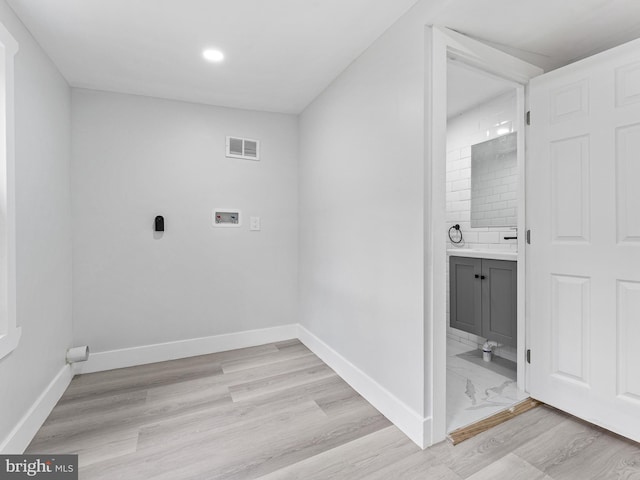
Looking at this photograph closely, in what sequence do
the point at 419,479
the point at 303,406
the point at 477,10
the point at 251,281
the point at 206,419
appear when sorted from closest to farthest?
1. the point at 419,479
2. the point at 477,10
3. the point at 206,419
4. the point at 303,406
5. the point at 251,281

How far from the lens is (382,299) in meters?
2.06

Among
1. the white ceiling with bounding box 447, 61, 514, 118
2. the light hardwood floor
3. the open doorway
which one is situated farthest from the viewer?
the white ceiling with bounding box 447, 61, 514, 118

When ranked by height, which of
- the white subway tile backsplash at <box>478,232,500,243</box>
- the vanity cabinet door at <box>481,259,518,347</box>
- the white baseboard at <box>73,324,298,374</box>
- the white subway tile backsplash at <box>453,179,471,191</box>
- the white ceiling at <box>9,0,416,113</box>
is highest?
the white ceiling at <box>9,0,416,113</box>

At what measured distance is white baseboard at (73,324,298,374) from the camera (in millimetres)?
2697

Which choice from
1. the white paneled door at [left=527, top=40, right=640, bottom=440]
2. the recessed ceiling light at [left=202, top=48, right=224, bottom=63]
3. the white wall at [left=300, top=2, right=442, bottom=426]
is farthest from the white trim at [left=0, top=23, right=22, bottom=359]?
the white paneled door at [left=527, top=40, right=640, bottom=440]

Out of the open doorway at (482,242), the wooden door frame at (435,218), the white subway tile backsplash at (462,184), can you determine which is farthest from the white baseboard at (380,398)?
the white subway tile backsplash at (462,184)

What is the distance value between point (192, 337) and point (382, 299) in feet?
6.47

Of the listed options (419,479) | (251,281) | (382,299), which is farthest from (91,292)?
(419,479)

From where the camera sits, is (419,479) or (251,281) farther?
(251,281)

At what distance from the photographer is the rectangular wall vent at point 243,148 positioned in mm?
3133

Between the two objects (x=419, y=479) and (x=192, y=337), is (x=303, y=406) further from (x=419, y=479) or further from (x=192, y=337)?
(x=192, y=337)

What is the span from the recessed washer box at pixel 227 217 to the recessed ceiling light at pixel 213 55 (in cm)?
133

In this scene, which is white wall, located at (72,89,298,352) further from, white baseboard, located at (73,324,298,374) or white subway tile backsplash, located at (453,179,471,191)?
white subway tile backsplash, located at (453,179,471,191)

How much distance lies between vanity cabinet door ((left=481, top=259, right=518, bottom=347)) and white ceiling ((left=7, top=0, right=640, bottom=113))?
1476 millimetres
